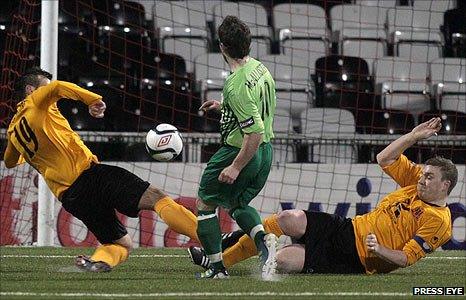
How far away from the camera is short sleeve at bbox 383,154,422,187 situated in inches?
331

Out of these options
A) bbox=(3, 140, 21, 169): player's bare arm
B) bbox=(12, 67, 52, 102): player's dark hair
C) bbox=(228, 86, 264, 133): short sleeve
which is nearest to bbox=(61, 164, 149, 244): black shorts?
bbox=(3, 140, 21, 169): player's bare arm

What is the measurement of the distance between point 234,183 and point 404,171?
151 centimetres

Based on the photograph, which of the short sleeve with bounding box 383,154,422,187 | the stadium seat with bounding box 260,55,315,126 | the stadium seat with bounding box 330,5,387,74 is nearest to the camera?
the short sleeve with bounding box 383,154,422,187

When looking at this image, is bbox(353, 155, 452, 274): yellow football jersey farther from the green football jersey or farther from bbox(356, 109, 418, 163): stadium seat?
bbox(356, 109, 418, 163): stadium seat

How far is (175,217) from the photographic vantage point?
8266mm

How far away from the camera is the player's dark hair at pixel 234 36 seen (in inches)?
294

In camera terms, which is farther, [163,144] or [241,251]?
[241,251]

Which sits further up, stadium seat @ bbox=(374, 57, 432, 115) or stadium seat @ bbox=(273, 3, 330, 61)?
stadium seat @ bbox=(273, 3, 330, 61)

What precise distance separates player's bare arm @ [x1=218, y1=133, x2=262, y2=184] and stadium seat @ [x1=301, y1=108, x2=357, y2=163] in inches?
209

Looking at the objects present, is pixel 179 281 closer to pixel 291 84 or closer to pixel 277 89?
pixel 277 89

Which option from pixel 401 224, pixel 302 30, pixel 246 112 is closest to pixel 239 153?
pixel 246 112

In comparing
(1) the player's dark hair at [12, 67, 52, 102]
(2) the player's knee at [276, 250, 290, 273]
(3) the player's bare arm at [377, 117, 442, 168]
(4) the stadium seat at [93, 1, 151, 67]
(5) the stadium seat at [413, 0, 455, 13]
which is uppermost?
(5) the stadium seat at [413, 0, 455, 13]

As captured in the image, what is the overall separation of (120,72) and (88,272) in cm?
618

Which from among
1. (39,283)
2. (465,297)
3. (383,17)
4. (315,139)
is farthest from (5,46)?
(465,297)
